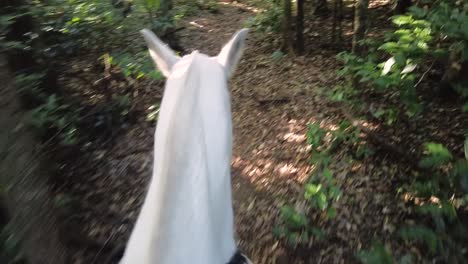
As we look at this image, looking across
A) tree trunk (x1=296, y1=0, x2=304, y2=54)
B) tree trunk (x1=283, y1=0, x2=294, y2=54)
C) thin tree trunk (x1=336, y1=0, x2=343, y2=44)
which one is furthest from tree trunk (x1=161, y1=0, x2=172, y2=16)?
thin tree trunk (x1=336, y1=0, x2=343, y2=44)

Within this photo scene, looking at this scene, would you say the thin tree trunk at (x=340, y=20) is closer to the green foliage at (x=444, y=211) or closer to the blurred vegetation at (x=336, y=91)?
the blurred vegetation at (x=336, y=91)

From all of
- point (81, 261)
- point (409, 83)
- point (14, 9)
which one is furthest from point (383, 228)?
point (14, 9)

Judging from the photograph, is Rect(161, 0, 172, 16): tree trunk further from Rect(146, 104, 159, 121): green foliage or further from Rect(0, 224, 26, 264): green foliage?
Rect(0, 224, 26, 264): green foliage

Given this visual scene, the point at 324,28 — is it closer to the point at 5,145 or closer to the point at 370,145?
the point at 370,145

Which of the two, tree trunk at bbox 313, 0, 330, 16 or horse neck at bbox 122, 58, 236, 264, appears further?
tree trunk at bbox 313, 0, 330, 16

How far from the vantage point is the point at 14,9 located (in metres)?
3.51

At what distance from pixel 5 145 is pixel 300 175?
3208 mm

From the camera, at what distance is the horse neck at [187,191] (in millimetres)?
1523

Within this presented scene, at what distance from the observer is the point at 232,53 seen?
2.33 meters

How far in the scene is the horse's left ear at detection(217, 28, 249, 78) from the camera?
7.50 ft

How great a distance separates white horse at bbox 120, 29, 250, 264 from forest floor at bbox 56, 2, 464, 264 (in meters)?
2.09

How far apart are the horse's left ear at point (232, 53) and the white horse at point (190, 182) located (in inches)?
8.4

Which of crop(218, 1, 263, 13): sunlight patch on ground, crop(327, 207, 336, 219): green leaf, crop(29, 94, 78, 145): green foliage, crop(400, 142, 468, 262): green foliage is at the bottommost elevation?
crop(218, 1, 263, 13): sunlight patch on ground

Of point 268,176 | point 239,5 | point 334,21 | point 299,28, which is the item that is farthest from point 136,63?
point 239,5
